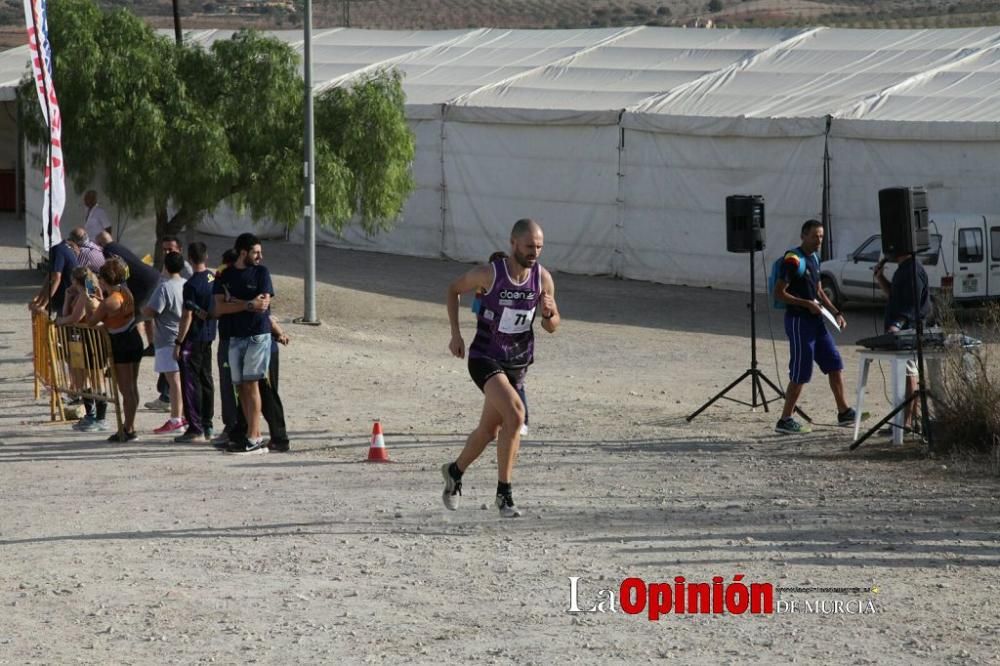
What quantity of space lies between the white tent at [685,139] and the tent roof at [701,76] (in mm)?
50

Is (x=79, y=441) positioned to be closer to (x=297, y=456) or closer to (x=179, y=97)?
(x=297, y=456)

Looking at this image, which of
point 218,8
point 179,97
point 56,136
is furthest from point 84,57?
point 218,8

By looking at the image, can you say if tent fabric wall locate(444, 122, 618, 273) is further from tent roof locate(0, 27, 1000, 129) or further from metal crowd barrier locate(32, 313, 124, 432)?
metal crowd barrier locate(32, 313, 124, 432)

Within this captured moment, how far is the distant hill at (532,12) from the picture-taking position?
269 ft

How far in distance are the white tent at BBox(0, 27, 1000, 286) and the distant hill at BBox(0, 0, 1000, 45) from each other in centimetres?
4917

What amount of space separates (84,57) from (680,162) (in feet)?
34.7

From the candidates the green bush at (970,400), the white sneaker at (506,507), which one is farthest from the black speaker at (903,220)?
the white sneaker at (506,507)

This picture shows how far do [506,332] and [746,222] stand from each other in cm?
654

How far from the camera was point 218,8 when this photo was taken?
9256 cm

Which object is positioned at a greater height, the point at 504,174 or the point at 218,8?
the point at 218,8

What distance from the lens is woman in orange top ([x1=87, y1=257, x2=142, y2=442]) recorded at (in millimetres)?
12562

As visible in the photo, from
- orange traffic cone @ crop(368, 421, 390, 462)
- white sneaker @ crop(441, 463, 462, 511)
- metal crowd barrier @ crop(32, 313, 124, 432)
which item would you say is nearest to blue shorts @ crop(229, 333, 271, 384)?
orange traffic cone @ crop(368, 421, 390, 462)

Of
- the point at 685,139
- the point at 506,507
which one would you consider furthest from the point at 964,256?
the point at 506,507

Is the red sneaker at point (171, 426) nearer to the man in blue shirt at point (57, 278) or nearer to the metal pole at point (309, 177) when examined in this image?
the man in blue shirt at point (57, 278)
